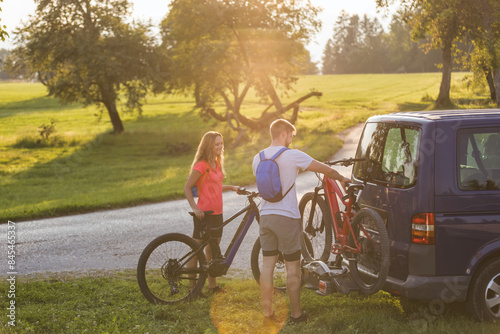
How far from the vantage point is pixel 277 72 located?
33.7 meters

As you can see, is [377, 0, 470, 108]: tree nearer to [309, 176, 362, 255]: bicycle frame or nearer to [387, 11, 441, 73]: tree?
[309, 176, 362, 255]: bicycle frame

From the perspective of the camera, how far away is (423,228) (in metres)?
5.24

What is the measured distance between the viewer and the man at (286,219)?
222 inches

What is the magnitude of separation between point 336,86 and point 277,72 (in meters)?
48.4

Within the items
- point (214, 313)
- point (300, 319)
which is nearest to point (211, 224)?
point (214, 313)

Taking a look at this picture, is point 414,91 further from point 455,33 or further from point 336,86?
point 455,33

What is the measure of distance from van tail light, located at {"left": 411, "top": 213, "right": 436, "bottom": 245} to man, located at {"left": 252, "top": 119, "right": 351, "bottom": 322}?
34.9 inches

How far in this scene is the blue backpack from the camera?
5.55 metres

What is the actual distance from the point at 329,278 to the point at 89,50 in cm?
2953

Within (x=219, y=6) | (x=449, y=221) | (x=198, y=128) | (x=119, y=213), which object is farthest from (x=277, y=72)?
(x=449, y=221)

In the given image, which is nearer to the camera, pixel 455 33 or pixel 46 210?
pixel 46 210

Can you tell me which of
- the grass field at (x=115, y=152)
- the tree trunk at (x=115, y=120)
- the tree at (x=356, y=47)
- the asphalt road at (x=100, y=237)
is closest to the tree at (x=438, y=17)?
the grass field at (x=115, y=152)

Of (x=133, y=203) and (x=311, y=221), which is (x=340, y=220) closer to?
(x=311, y=221)

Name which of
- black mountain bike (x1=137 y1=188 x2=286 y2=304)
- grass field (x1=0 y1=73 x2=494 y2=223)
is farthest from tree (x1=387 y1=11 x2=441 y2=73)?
black mountain bike (x1=137 y1=188 x2=286 y2=304)
